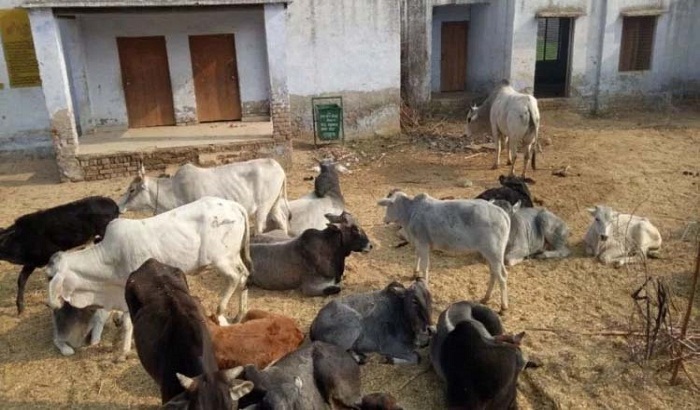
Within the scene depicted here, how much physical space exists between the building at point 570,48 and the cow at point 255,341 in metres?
12.1

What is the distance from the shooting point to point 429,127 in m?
16.0

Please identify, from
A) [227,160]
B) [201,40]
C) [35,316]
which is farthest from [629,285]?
[201,40]

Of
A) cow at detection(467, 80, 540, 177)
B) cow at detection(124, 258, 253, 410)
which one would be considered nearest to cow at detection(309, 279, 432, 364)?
cow at detection(124, 258, 253, 410)

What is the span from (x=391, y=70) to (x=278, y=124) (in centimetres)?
447

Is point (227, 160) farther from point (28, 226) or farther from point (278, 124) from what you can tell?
point (28, 226)

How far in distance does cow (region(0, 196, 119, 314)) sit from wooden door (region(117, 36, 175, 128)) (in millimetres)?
8461

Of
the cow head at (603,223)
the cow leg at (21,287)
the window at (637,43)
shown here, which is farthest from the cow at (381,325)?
the window at (637,43)

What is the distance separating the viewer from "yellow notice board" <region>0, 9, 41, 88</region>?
12758mm

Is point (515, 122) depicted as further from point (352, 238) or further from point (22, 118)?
point (22, 118)

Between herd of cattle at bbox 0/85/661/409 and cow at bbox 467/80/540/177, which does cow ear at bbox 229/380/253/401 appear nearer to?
herd of cattle at bbox 0/85/661/409

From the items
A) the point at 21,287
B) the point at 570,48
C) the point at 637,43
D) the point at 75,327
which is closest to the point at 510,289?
the point at 75,327

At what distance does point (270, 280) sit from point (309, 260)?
57 centimetres

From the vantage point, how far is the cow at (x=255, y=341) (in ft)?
16.1

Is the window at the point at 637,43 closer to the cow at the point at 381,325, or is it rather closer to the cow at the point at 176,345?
the cow at the point at 381,325
